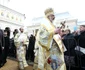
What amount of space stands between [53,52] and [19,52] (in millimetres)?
2709

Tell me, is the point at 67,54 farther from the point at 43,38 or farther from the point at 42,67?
the point at 43,38

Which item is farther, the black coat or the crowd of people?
the black coat

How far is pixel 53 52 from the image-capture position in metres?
2.46

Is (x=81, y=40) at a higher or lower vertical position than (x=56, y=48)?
higher

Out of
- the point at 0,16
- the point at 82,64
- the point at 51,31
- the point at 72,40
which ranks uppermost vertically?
the point at 0,16

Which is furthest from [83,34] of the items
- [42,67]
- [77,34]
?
[42,67]

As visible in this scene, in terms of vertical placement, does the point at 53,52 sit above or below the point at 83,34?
below

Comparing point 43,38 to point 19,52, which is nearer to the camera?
point 43,38

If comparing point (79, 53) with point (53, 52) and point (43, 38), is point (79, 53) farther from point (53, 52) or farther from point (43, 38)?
point (43, 38)

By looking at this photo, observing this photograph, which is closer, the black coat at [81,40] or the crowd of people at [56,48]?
the crowd of people at [56,48]

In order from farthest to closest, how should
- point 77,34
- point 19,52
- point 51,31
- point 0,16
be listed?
point 0,16, point 19,52, point 77,34, point 51,31

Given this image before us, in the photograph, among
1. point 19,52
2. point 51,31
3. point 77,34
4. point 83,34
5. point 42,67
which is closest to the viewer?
point 51,31

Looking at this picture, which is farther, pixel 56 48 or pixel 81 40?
pixel 81 40

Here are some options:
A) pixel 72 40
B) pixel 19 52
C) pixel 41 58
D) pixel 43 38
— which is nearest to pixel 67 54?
pixel 72 40
